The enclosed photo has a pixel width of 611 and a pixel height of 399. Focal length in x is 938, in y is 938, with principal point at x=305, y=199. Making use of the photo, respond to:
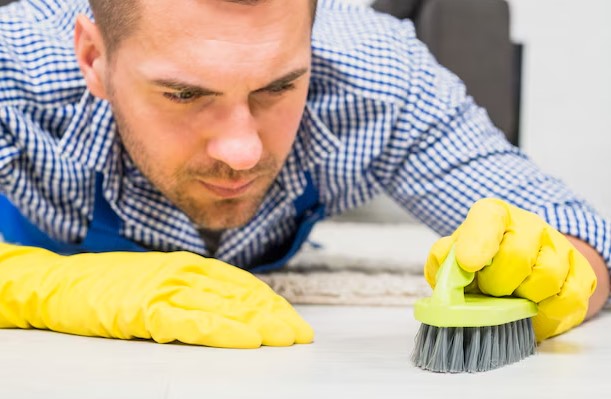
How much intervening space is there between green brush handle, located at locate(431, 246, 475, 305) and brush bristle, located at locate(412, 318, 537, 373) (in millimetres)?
27

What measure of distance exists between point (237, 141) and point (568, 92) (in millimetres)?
2316

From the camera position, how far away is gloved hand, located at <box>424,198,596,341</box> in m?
0.84

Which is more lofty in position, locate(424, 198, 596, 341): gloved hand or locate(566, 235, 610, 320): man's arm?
locate(424, 198, 596, 341): gloved hand

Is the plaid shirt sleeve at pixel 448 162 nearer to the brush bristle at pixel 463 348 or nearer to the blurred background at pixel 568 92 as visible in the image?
the brush bristle at pixel 463 348

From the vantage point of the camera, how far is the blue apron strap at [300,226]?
1446 millimetres

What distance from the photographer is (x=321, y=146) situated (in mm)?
1381

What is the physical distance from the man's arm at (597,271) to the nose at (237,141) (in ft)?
1.44

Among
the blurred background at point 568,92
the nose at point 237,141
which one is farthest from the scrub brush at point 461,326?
the blurred background at point 568,92

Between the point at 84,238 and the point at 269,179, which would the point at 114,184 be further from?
the point at 269,179

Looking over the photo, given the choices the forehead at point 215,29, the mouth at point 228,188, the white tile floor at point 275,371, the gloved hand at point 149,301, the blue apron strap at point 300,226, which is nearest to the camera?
the white tile floor at point 275,371

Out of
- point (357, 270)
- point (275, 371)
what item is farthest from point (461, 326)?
point (357, 270)

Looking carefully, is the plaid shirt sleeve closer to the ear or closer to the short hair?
Answer: the short hair

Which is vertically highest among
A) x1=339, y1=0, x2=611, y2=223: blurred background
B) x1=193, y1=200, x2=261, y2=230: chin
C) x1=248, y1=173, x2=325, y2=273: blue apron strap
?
x1=193, y1=200, x2=261, y2=230: chin

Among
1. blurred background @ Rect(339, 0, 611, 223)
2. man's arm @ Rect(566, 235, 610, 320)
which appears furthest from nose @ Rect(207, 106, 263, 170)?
blurred background @ Rect(339, 0, 611, 223)
